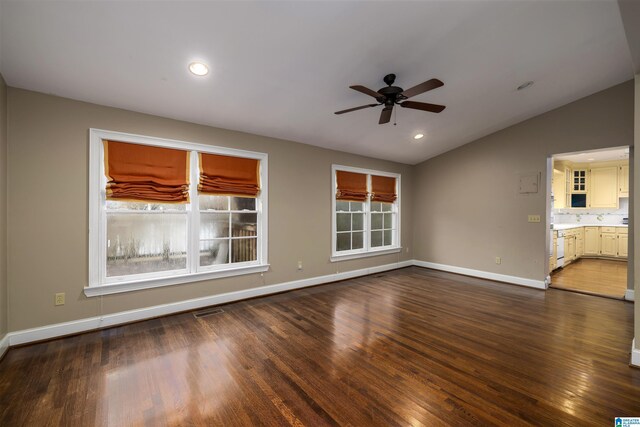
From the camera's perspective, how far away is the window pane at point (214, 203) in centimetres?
382

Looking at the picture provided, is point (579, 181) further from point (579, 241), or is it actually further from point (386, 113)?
point (386, 113)

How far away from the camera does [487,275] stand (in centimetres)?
536

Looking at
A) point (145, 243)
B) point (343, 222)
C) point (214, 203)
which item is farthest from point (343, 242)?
point (145, 243)

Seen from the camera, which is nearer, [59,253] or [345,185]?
[59,253]

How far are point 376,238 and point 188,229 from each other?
12.8 feet

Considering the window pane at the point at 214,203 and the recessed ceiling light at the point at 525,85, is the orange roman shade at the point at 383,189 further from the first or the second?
the window pane at the point at 214,203

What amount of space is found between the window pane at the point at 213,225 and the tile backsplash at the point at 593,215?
8.61 meters

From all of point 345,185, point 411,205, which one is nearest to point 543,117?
point 411,205

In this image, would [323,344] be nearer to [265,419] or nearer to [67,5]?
[265,419]

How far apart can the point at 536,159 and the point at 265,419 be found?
558 centimetres

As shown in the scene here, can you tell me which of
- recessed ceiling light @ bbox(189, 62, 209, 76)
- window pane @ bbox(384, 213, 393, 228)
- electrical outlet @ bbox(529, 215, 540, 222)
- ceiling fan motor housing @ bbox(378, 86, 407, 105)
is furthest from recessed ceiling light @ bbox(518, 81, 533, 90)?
recessed ceiling light @ bbox(189, 62, 209, 76)

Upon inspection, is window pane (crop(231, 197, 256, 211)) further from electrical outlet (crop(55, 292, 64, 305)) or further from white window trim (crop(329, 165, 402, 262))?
A: electrical outlet (crop(55, 292, 64, 305))

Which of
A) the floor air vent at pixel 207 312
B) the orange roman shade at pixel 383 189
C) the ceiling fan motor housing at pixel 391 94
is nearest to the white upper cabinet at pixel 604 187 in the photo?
the orange roman shade at pixel 383 189

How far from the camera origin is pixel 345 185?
535 centimetres
